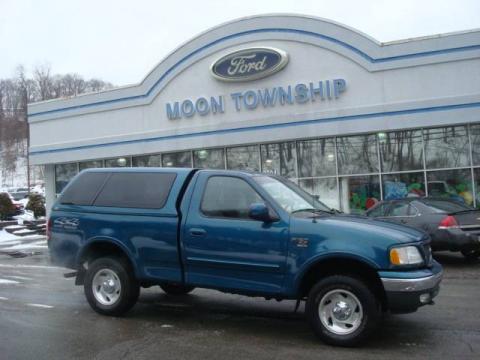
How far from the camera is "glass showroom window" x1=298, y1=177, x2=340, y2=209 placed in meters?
18.3

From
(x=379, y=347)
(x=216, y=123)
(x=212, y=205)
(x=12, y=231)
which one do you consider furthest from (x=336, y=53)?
(x=12, y=231)

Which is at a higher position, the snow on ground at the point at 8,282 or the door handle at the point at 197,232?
the door handle at the point at 197,232

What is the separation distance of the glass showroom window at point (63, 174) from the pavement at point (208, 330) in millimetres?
15752

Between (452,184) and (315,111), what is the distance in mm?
4788

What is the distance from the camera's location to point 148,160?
72.2ft

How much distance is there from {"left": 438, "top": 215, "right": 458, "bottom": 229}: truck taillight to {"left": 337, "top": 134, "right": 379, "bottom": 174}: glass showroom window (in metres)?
6.46

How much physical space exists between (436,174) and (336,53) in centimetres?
496

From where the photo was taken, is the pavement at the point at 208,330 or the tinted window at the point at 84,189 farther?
the tinted window at the point at 84,189

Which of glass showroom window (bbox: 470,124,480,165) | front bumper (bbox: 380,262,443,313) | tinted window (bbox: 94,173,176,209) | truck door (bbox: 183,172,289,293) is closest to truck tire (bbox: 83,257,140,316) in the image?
tinted window (bbox: 94,173,176,209)

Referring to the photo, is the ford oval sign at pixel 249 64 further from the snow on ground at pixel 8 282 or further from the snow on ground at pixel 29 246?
the snow on ground at pixel 8 282

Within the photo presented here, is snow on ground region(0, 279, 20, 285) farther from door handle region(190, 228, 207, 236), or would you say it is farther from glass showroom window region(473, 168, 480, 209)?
glass showroom window region(473, 168, 480, 209)

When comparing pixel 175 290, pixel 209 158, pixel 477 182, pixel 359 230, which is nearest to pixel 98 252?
pixel 175 290

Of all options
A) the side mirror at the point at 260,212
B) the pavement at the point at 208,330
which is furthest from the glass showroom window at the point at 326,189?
the side mirror at the point at 260,212

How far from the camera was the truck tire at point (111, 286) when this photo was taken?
7.16 m
